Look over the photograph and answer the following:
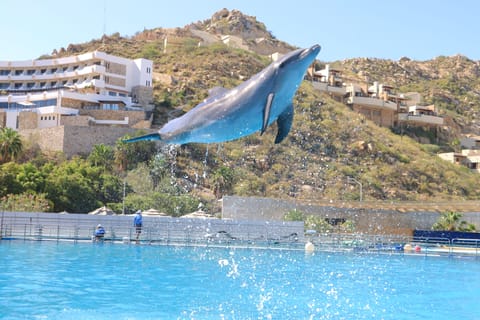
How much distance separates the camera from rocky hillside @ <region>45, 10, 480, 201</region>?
161 ft

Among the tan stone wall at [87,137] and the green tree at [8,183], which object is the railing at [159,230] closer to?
the green tree at [8,183]

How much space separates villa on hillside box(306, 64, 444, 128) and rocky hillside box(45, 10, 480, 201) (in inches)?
161

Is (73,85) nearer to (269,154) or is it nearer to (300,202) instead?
(269,154)

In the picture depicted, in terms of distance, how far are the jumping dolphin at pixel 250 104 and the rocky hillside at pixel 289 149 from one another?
3718cm

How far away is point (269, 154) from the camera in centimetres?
5359

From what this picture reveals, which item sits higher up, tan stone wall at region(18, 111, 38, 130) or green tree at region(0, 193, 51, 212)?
tan stone wall at region(18, 111, 38, 130)

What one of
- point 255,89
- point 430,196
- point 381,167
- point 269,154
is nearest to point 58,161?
point 269,154

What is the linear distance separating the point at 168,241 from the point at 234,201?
11622 mm

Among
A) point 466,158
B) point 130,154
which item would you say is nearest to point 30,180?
point 130,154

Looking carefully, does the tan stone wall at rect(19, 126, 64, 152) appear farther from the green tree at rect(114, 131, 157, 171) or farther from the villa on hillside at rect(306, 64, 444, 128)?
the villa on hillside at rect(306, 64, 444, 128)

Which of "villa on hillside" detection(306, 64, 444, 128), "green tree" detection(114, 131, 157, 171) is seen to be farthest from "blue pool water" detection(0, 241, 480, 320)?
"villa on hillside" detection(306, 64, 444, 128)

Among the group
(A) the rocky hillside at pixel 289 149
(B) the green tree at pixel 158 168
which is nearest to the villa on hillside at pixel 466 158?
(A) the rocky hillside at pixel 289 149

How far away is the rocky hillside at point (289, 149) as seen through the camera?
161ft

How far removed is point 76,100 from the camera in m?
53.2
